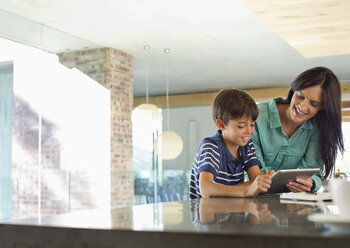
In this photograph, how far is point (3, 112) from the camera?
504 centimetres

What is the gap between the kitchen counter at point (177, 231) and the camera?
72 cm

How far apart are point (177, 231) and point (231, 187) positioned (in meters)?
1.21

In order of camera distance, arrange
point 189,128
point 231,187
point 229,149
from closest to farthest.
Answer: point 231,187
point 229,149
point 189,128

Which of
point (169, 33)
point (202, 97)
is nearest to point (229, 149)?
point (169, 33)

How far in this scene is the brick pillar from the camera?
671 centimetres

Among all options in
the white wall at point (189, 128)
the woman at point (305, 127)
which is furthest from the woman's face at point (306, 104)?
the white wall at point (189, 128)

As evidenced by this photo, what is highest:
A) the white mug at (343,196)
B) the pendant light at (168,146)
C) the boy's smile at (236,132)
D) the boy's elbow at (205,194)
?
the pendant light at (168,146)

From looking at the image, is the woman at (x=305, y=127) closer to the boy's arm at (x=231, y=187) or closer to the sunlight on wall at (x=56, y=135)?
the boy's arm at (x=231, y=187)

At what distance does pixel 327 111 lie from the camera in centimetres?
237

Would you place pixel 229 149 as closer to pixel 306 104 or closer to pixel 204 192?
pixel 204 192

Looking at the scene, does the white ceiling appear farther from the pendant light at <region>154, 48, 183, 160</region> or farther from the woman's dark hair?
the woman's dark hair

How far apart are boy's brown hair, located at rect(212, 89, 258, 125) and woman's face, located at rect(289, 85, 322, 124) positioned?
0.25m

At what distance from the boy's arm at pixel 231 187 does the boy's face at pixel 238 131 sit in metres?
0.23

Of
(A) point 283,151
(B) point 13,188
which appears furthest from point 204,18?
(A) point 283,151
